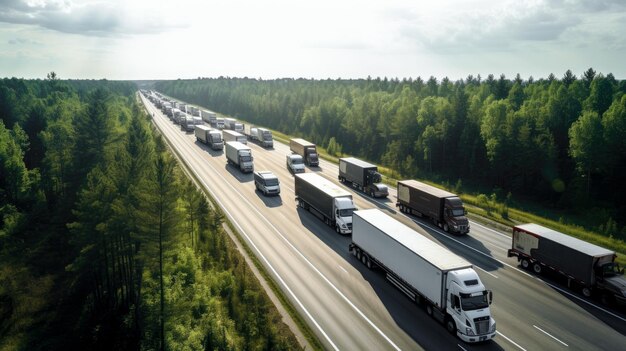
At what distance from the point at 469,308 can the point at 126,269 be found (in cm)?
2845

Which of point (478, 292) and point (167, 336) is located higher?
point (478, 292)

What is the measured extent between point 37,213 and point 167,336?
1640 inches

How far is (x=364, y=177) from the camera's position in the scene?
182 feet

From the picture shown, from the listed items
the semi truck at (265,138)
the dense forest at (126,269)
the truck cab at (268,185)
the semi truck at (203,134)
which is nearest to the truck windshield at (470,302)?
the dense forest at (126,269)

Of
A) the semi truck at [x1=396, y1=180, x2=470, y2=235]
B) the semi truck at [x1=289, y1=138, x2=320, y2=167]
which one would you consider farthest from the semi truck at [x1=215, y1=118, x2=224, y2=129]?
the semi truck at [x1=396, y1=180, x2=470, y2=235]

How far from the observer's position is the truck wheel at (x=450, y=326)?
23719mm

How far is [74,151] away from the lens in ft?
140

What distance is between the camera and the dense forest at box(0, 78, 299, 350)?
25.0m

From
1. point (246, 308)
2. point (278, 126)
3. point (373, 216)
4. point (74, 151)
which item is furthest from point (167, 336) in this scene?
point (278, 126)

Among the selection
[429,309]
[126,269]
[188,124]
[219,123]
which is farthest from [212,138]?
[429,309]

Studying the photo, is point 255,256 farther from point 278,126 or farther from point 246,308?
point 278,126

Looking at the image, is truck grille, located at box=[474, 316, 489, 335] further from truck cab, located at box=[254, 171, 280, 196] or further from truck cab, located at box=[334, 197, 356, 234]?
truck cab, located at box=[254, 171, 280, 196]

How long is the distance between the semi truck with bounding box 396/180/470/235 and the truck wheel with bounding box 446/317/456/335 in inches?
702

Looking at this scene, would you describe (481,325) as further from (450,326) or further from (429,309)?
(429,309)
